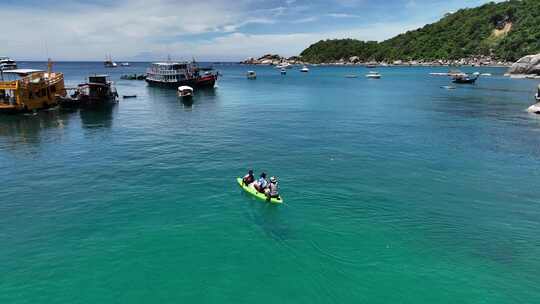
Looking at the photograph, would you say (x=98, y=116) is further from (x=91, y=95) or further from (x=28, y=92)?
(x=28, y=92)

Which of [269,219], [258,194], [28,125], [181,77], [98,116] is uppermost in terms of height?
[181,77]

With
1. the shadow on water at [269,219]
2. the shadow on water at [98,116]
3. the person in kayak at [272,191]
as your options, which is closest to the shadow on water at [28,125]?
the shadow on water at [98,116]

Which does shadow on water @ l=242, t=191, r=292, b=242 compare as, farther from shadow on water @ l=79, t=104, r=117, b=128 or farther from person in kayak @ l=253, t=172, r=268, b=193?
shadow on water @ l=79, t=104, r=117, b=128

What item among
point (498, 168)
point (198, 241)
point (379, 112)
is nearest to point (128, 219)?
point (198, 241)

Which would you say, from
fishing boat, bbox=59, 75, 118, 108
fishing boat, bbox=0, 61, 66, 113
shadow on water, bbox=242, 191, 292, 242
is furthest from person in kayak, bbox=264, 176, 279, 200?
fishing boat, bbox=59, 75, 118, 108

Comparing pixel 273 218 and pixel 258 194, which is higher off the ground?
pixel 258 194

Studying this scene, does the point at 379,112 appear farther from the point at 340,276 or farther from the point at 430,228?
the point at 340,276

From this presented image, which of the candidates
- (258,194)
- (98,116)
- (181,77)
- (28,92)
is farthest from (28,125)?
(181,77)
